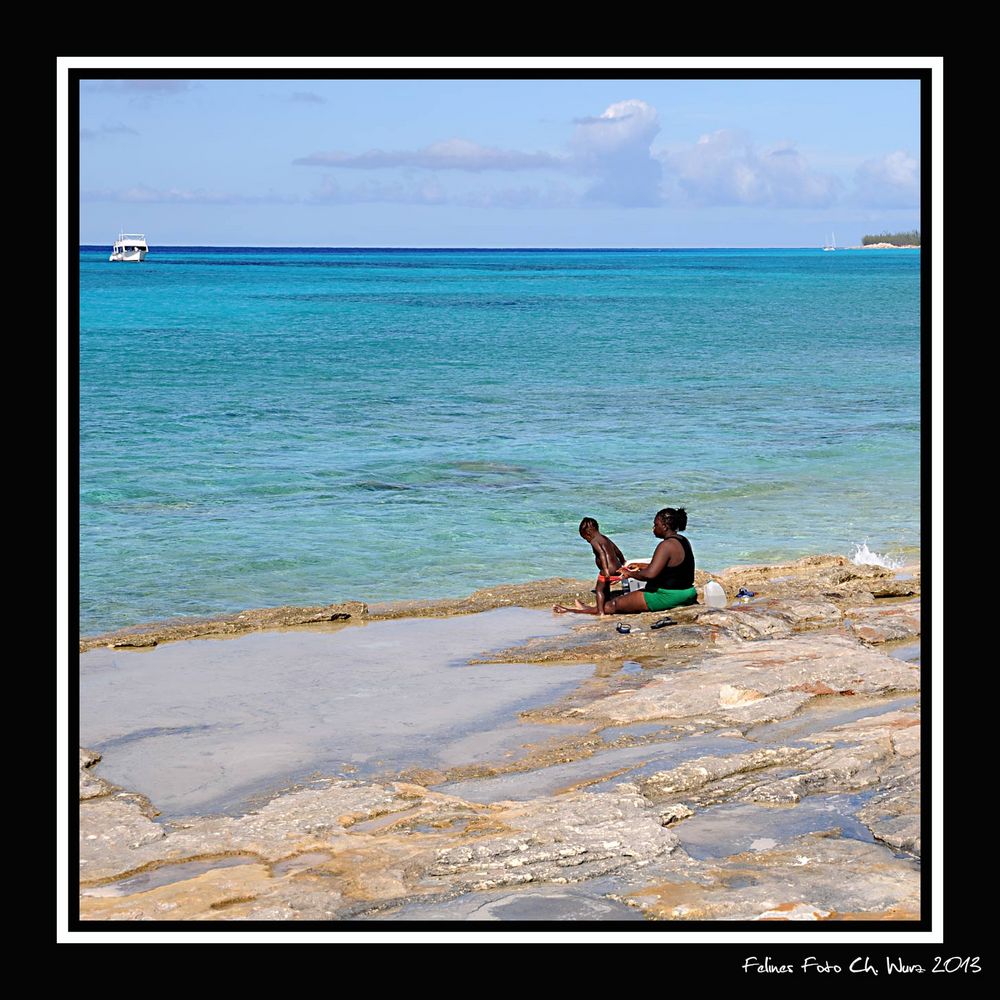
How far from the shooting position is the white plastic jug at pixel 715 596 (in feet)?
39.2

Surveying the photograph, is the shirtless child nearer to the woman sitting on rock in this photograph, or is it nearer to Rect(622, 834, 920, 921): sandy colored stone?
the woman sitting on rock

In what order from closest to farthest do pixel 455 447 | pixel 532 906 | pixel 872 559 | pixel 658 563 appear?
pixel 532 906, pixel 658 563, pixel 872 559, pixel 455 447

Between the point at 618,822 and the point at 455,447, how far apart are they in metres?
19.0

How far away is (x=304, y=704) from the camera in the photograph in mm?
9570

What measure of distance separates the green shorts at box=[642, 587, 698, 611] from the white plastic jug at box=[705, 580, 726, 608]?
1.29 feet

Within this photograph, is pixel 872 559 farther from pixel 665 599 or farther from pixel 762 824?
pixel 762 824

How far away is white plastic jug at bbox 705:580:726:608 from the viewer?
471 inches

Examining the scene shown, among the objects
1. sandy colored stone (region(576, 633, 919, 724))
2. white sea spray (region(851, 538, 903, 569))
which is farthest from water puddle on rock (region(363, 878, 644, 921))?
white sea spray (region(851, 538, 903, 569))

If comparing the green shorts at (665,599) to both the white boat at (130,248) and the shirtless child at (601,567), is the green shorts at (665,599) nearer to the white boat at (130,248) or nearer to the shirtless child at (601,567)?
the shirtless child at (601,567)

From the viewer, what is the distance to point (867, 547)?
16.0 m

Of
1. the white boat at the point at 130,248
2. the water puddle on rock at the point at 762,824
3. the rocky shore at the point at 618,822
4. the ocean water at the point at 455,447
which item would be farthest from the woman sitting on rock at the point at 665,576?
the white boat at the point at 130,248

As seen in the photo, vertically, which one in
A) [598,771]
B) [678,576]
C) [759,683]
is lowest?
[598,771]
